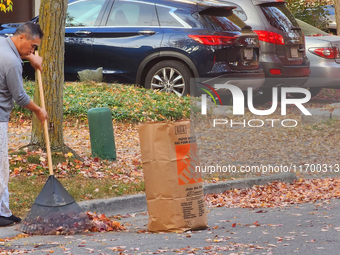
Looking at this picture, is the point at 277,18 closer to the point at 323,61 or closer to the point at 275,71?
the point at 275,71

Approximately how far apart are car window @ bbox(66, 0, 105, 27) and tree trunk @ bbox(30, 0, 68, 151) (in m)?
4.33

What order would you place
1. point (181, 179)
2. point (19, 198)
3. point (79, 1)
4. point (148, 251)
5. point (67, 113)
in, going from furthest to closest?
point (79, 1), point (67, 113), point (19, 198), point (181, 179), point (148, 251)

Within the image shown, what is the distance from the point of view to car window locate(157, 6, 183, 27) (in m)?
10.8

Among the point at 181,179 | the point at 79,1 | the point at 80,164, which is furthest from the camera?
the point at 79,1

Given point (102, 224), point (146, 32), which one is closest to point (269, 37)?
point (146, 32)

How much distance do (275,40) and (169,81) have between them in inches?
94.9

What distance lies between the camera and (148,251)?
168 inches

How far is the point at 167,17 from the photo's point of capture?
10852 millimetres

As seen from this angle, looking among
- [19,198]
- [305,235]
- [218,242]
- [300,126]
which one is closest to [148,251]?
[218,242]

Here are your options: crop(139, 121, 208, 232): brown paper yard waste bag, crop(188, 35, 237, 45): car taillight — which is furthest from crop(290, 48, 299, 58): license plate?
crop(139, 121, 208, 232): brown paper yard waste bag

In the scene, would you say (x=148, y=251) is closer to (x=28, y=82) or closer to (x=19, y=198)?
(x=19, y=198)

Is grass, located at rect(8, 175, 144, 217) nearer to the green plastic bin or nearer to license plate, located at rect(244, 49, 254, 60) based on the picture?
the green plastic bin

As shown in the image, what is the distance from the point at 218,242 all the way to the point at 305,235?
2.54 ft

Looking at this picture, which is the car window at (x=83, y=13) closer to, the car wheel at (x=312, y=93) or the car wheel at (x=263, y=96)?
the car wheel at (x=263, y=96)
